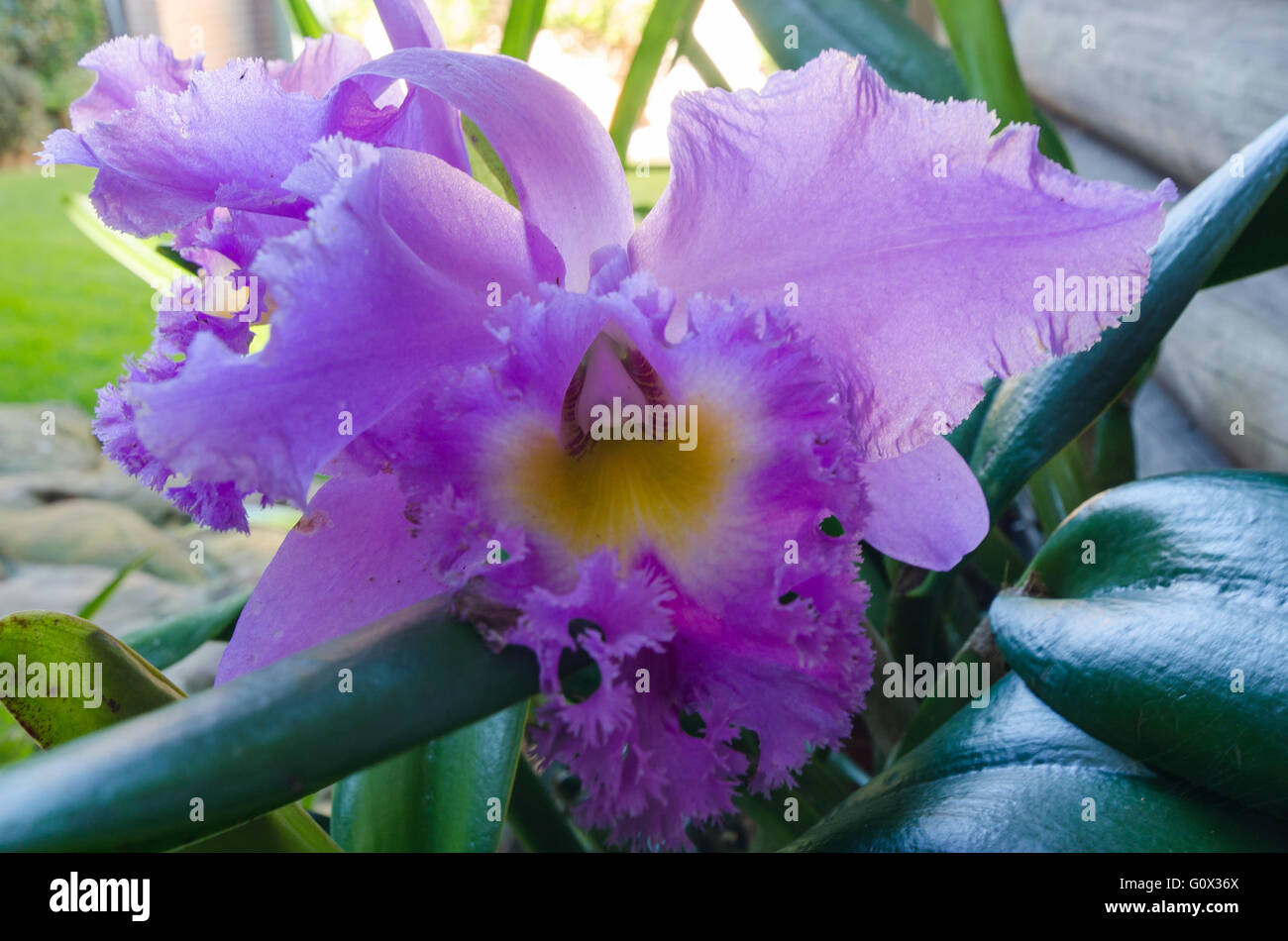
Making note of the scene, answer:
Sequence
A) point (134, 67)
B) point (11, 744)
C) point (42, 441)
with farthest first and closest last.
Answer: point (42, 441) → point (11, 744) → point (134, 67)

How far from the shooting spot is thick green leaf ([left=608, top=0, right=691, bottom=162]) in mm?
841

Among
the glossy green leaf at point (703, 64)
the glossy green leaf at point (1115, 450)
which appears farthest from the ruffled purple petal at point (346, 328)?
the glossy green leaf at point (703, 64)

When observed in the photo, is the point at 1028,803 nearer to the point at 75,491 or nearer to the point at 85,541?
the point at 85,541

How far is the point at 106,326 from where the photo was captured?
393 centimetres

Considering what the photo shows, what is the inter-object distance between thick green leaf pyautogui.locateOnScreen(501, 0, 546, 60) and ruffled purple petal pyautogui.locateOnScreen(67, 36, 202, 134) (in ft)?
1.11

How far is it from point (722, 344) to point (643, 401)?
62 millimetres

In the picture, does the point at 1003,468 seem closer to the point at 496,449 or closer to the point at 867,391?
the point at 867,391

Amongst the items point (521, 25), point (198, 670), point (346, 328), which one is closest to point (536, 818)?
point (346, 328)

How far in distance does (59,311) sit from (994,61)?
4.35 metres

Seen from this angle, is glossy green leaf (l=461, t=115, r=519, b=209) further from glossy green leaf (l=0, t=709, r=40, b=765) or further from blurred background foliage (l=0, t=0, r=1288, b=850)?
glossy green leaf (l=0, t=709, r=40, b=765)

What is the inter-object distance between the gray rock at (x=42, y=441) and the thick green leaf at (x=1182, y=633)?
3098 mm

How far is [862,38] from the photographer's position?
84 cm
